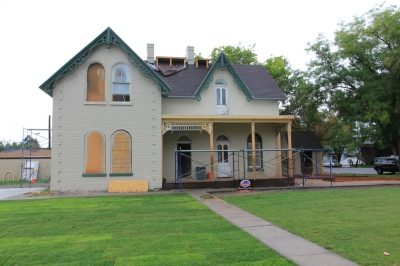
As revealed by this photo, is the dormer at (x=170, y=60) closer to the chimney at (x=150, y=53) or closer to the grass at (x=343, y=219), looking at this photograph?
the chimney at (x=150, y=53)

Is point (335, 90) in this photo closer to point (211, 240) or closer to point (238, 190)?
point (238, 190)

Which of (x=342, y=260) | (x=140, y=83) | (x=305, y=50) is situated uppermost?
(x=305, y=50)

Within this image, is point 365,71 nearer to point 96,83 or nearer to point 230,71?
point 230,71

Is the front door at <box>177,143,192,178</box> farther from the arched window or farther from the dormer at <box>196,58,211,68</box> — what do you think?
the dormer at <box>196,58,211,68</box>

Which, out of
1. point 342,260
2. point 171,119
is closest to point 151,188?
point 171,119

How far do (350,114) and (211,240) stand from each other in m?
23.6

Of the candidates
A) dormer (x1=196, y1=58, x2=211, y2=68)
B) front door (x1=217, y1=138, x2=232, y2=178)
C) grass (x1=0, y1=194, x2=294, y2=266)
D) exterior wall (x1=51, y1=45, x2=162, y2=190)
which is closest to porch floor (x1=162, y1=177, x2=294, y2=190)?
exterior wall (x1=51, y1=45, x2=162, y2=190)

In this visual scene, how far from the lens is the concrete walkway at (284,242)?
17.9 ft

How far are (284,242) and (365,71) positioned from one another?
23417 mm

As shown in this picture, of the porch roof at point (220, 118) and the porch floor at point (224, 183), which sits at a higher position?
the porch roof at point (220, 118)

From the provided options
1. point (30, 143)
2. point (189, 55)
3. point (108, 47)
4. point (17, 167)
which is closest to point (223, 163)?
point (189, 55)

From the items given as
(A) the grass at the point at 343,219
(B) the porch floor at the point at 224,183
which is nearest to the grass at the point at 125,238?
(A) the grass at the point at 343,219

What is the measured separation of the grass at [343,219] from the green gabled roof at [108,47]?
25.6 ft

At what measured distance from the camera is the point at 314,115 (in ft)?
97.2
